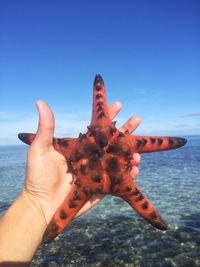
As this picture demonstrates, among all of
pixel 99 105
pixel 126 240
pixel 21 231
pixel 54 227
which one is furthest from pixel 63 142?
pixel 126 240

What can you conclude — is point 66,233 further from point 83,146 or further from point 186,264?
point 83,146

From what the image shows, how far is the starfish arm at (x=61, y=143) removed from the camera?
5.34 metres

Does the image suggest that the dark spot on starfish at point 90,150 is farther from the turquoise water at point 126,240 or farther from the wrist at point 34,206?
the turquoise water at point 126,240

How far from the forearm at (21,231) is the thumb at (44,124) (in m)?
1.17

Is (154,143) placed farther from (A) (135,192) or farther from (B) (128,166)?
(A) (135,192)

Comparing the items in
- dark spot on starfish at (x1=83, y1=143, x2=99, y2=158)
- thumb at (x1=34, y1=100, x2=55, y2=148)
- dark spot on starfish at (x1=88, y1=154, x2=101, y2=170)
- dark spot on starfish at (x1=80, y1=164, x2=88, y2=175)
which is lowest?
dark spot on starfish at (x1=80, y1=164, x2=88, y2=175)

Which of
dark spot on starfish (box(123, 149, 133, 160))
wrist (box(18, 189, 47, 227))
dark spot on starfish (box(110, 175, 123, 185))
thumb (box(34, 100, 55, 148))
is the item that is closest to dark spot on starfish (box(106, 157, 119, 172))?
dark spot on starfish (box(110, 175, 123, 185))

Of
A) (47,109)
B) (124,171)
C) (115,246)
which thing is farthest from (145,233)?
(47,109)

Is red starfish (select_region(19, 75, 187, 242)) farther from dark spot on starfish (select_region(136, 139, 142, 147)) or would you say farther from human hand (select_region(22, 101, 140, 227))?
human hand (select_region(22, 101, 140, 227))

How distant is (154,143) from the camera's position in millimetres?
5566

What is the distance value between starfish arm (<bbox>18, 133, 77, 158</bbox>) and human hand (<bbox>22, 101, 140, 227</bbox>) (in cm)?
13

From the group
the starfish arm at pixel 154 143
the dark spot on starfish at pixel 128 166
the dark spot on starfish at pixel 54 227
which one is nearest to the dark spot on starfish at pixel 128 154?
the dark spot on starfish at pixel 128 166

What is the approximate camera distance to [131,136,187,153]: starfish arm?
5.47 meters

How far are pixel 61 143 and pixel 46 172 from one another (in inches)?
23.4
